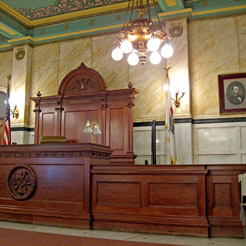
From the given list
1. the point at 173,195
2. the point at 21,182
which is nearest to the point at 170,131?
the point at 173,195

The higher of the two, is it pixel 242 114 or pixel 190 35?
pixel 190 35

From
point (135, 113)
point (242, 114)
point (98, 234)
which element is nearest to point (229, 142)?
point (242, 114)

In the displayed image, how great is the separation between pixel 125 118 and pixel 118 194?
3.56m

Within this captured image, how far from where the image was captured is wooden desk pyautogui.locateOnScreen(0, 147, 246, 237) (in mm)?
4820

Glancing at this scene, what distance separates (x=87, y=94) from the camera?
30.0 feet

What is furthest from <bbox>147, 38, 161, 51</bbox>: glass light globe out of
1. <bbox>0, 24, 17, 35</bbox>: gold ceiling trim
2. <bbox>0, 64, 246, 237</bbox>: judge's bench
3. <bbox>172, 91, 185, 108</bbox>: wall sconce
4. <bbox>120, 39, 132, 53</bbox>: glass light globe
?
<bbox>0, 24, 17, 35</bbox>: gold ceiling trim

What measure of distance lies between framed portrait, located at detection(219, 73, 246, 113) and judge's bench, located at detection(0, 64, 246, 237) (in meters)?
3.79

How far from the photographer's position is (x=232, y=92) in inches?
331

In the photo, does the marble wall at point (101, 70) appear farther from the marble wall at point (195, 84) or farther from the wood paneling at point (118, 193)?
the wood paneling at point (118, 193)

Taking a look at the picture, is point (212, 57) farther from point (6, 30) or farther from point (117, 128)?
point (6, 30)

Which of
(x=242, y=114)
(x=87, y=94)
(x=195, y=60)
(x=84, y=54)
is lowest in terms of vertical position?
(x=242, y=114)

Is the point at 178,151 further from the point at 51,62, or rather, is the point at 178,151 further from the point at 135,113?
the point at 51,62

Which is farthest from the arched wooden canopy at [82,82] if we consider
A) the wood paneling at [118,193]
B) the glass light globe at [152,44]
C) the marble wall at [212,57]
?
the wood paneling at [118,193]

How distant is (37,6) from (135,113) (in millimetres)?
4298
